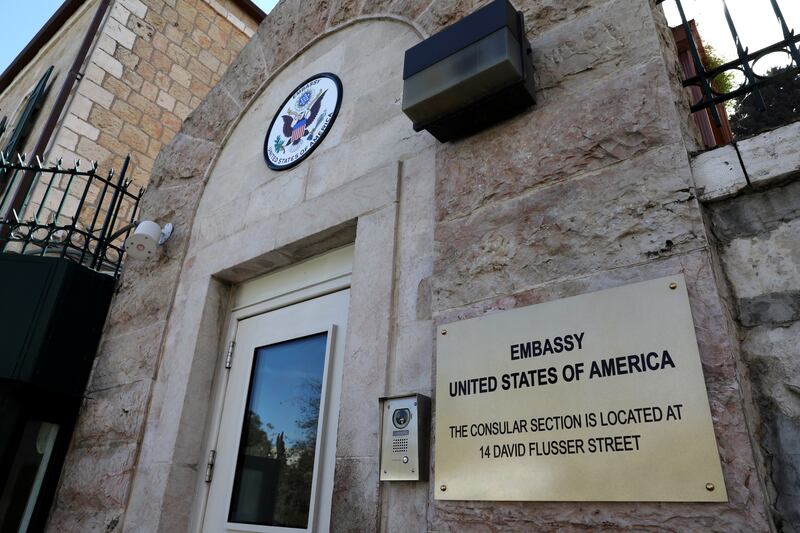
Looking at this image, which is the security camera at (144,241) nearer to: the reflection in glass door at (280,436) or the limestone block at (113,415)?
the limestone block at (113,415)

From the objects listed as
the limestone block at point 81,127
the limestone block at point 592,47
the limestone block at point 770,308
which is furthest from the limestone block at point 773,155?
the limestone block at point 81,127

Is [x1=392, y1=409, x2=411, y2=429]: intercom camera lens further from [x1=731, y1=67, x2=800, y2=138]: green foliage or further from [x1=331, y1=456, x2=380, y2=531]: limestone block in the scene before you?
[x1=731, y1=67, x2=800, y2=138]: green foliage

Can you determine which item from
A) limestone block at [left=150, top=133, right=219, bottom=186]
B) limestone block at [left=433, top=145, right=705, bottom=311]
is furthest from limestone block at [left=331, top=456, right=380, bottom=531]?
limestone block at [left=150, top=133, right=219, bottom=186]

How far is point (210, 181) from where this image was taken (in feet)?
12.5

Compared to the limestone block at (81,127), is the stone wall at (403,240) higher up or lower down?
lower down

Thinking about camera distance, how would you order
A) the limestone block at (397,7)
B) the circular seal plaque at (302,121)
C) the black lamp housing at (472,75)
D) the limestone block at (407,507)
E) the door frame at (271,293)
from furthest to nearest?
the circular seal plaque at (302,121), the limestone block at (397,7), the door frame at (271,293), the black lamp housing at (472,75), the limestone block at (407,507)

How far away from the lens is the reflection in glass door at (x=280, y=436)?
8.26 ft

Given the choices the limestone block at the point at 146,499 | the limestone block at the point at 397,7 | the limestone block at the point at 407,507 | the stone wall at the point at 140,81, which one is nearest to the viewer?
the limestone block at the point at 407,507

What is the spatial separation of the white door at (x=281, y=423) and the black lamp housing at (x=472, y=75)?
1.00 meters

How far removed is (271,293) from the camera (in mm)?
3156

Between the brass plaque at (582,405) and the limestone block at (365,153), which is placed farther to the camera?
the limestone block at (365,153)

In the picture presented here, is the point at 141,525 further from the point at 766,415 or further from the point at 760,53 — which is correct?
the point at 760,53

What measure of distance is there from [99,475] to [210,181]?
191 centimetres

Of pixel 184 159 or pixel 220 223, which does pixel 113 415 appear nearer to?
pixel 220 223
